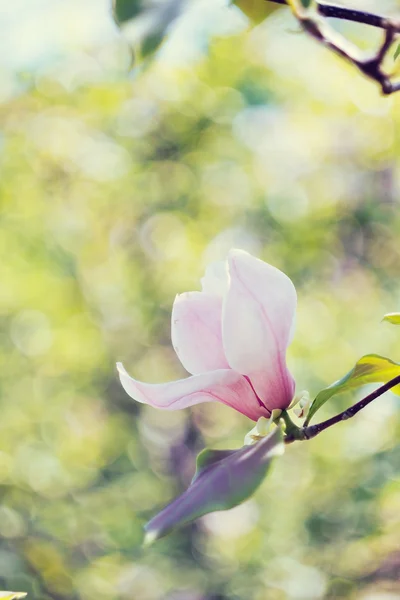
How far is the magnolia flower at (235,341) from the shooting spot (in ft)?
1.51

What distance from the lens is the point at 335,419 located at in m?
0.41

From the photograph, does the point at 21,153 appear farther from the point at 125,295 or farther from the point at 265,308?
the point at 265,308

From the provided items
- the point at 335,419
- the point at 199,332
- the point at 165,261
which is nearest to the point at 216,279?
the point at 199,332

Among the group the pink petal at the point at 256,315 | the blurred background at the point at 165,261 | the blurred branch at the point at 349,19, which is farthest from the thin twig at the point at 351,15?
the blurred background at the point at 165,261

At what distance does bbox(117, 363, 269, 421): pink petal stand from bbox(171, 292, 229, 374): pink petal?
21 millimetres

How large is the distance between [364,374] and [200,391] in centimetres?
11

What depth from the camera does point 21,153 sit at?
265 cm

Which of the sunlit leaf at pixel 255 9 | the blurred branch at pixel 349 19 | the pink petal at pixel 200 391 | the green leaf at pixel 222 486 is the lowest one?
the pink petal at pixel 200 391

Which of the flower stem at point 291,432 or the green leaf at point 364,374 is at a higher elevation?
the green leaf at point 364,374

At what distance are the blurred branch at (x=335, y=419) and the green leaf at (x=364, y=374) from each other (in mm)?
14

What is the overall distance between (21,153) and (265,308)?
2346 millimetres

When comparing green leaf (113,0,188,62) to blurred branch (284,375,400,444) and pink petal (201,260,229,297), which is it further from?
blurred branch (284,375,400,444)

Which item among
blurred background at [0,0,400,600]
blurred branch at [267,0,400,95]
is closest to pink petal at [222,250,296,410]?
blurred branch at [267,0,400,95]

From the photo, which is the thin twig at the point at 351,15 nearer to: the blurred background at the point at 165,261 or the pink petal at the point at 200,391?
the pink petal at the point at 200,391
